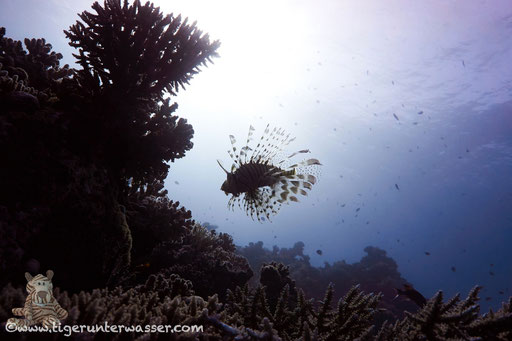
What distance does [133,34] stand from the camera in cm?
308

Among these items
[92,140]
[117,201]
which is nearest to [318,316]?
[117,201]

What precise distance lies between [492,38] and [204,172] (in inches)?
5566

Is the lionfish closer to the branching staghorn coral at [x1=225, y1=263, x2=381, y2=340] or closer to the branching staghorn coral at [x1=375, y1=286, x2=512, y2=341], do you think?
the branching staghorn coral at [x1=225, y1=263, x2=381, y2=340]

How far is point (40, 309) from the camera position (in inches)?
60.9

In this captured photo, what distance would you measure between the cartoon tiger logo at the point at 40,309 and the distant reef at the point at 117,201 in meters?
0.07

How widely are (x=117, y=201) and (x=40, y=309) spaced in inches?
63.1

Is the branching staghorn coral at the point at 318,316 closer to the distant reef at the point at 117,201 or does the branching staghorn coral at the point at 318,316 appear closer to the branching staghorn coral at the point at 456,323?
the distant reef at the point at 117,201

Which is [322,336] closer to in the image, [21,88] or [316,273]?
[21,88]

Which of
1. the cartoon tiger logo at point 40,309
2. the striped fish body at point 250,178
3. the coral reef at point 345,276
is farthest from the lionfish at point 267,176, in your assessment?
the coral reef at point 345,276

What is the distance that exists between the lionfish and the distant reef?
98 cm

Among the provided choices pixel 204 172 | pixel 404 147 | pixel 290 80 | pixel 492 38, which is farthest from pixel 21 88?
pixel 204 172

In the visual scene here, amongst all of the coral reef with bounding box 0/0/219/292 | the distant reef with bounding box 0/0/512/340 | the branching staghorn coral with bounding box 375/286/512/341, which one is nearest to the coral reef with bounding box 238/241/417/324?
the distant reef with bounding box 0/0/512/340

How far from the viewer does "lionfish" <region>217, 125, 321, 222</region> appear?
4066mm

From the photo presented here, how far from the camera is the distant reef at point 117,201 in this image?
203 cm
